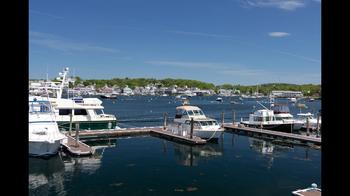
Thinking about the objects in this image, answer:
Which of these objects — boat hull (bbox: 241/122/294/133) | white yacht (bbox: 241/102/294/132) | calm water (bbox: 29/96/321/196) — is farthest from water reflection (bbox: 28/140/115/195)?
boat hull (bbox: 241/122/294/133)

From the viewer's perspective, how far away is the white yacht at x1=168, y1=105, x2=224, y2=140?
40.8m

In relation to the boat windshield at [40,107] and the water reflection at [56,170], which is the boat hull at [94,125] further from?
the water reflection at [56,170]

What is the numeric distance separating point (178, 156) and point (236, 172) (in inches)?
309

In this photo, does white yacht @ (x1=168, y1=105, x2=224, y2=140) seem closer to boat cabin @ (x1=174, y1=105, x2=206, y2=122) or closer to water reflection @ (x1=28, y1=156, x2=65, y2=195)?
boat cabin @ (x1=174, y1=105, x2=206, y2=122)

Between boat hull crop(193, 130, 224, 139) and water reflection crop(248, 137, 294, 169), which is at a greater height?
boat hull crop(193, 130, 224, 139)

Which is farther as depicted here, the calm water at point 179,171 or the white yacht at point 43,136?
the white yacht at point 43,136

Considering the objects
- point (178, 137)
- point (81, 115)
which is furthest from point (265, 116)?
point (81, 115)

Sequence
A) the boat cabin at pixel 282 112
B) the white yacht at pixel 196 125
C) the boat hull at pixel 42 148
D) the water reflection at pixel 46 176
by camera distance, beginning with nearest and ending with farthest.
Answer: the water reflection at pixel 46 176 → the boat hull at pixel 42 148 → the white yacht at pixel 196 125 → the boat cabin at pixel 282 112

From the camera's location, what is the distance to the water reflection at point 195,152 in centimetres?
3186

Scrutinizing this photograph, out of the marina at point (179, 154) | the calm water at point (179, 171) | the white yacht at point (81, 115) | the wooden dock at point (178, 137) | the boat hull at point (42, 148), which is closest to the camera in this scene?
the calm water at point (179, 171)

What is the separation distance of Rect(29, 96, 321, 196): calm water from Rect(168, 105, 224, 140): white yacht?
231cm

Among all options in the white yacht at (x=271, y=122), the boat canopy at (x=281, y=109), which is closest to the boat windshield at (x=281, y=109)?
the boat canopy at (x=281, y=109)
